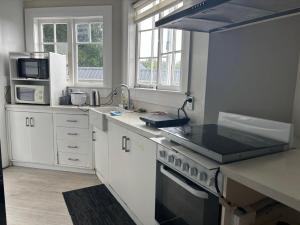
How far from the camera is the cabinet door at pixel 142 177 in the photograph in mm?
1639

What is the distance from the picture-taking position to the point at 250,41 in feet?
4.93

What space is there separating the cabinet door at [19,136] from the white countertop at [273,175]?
302 centimetres

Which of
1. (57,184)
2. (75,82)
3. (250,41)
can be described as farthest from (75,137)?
(250,41)

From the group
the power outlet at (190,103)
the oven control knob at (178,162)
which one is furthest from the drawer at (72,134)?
the oven control knob at (178,162)

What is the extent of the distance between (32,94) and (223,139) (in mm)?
2851

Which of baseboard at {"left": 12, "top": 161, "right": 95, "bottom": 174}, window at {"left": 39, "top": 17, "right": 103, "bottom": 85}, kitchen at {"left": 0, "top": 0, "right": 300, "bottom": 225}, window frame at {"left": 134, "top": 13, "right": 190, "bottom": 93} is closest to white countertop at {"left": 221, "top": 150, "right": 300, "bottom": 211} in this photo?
kitchen at {"left": 0, "top": 0, "right": 300, "bottom": 225}

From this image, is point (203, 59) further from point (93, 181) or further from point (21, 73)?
point (21, 73)

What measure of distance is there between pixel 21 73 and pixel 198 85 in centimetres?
260

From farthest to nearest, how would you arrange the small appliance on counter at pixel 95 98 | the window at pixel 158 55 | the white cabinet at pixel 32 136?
the small appliance on counter at pixel 95 98
the white cabinet at pixel 32 136
the window at pixel 158 55

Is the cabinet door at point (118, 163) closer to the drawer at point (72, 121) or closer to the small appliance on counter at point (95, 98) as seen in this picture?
the drawer at point (72, 121)

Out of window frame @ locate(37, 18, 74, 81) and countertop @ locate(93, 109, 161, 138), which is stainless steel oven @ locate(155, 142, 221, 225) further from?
window frame @ locate(37, 18, 74, 81)

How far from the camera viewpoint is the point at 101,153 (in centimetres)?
270

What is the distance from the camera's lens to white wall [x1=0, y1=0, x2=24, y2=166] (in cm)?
307

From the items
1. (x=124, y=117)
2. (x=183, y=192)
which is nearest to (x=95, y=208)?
(x=124, y=117)
